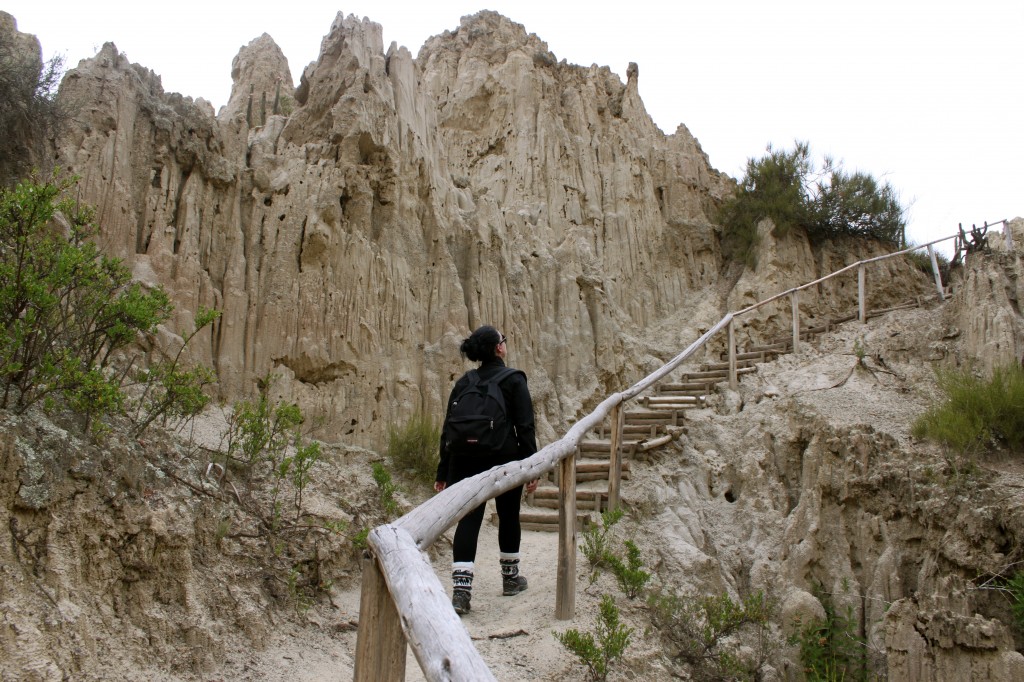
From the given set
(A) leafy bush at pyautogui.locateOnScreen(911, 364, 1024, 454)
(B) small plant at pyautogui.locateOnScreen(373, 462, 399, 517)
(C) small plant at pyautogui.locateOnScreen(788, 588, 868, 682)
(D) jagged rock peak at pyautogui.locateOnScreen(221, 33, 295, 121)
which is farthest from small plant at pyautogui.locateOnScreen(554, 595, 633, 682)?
(D) jagged rock peak at pyautogui.locateOnScreen(221, 33, 295, 121)

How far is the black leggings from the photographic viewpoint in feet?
15.9

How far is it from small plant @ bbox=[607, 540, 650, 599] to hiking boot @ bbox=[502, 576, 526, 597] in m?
0.78

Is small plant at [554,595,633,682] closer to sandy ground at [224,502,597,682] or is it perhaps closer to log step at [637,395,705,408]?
sandy ground at [224,502,597,682]

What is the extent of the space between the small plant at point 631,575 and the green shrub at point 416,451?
2.50 metres

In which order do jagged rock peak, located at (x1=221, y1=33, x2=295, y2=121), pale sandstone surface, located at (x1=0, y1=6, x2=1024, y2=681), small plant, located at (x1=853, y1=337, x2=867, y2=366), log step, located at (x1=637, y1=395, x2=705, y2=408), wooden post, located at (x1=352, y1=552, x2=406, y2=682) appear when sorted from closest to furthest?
wooden post, located at (x1=352, y1=552, x2=406, y2=682) → pale sandstone surface, located at (x1=0, y1=6, x2=1024, y2=681) → small plant, located at (x1=853, y1=337, x2=867, y2=366) → log step, located at (x1=637, y1=395, x2=705, y2=408) → jagged rock peak, located at (x1=221, y1=33, x2=295, y2=121)

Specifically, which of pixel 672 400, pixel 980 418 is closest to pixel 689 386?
pixel 672 400

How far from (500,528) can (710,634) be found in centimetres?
173

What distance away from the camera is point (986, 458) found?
7.90 metres

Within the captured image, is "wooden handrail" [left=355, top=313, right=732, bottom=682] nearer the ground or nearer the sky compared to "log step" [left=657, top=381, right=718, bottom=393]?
nearer the ground

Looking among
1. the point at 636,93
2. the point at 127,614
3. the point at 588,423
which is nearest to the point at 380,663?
the point at 127,614

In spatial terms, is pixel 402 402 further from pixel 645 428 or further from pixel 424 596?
pixel 424 596

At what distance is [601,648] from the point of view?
466cm

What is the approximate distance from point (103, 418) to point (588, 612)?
353 cm

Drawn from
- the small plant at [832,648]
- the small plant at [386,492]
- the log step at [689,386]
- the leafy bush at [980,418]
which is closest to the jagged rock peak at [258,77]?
the log step at [689,386]
